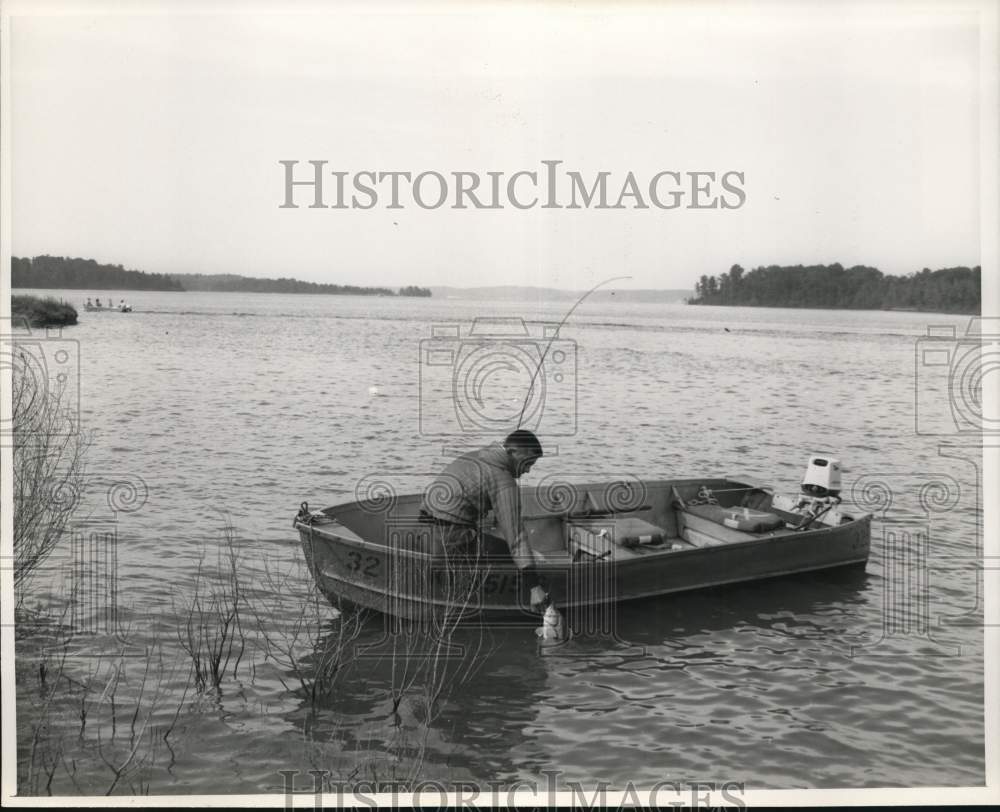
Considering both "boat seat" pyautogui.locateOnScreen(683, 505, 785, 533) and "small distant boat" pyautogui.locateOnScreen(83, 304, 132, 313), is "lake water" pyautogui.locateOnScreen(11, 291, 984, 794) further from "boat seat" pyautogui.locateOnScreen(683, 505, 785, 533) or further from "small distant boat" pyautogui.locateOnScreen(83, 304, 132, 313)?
"boat seat" pyautogui.locateOnScreen(683, 505, 785, 533)

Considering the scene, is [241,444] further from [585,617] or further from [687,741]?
[687,741]

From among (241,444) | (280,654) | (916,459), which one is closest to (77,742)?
(280,654)

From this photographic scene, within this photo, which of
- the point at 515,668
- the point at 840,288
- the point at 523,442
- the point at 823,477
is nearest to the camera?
the point at 523,442

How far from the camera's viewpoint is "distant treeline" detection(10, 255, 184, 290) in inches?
218

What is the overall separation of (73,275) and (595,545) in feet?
16.6

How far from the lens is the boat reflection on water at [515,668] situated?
4945 millimetres

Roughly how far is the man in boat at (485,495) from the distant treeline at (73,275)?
2630 millimetres

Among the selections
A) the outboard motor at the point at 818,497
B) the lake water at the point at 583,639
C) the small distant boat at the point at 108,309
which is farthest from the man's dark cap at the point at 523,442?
the small distant boat at the point at 108,309

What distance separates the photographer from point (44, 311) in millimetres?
8602

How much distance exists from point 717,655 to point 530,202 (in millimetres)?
3156

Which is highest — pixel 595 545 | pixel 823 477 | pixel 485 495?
pixel 485 495

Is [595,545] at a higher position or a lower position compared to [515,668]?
higher

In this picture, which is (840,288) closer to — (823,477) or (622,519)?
(823,477)

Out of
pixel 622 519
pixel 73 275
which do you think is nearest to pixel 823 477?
pixel 622 519
